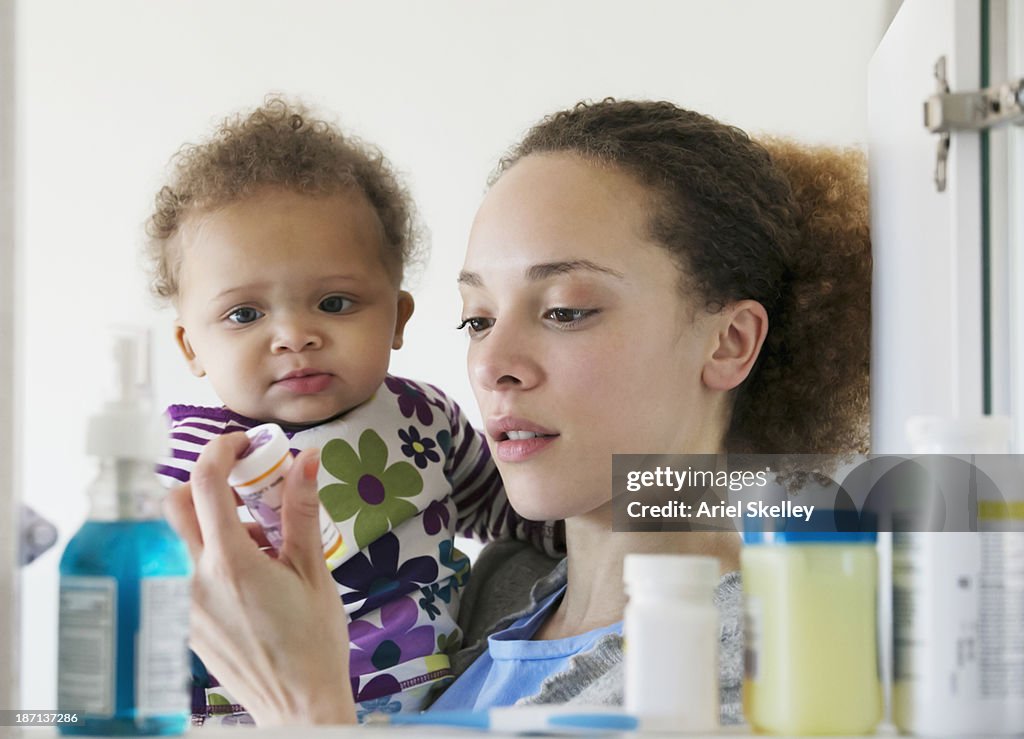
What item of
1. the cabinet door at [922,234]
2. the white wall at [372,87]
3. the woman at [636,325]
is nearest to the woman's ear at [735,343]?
the woman at [636,325]

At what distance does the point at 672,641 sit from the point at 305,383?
22.8 inches

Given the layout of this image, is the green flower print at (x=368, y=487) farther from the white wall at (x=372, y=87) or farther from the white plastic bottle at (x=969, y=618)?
the white plastic bottle at (x=969, y=618)

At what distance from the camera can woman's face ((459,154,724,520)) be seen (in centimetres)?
101

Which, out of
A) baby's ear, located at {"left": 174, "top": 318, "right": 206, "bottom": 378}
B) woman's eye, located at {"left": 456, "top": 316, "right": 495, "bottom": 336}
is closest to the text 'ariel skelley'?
woman's eye, located at {"left": 456, "top": 316, "right": 495, "bottom": 336}

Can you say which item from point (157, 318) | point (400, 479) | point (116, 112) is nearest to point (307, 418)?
point (400, 479)

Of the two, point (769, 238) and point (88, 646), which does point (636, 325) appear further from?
point (88, 646)

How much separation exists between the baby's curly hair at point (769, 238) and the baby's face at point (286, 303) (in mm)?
199

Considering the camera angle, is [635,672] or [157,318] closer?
[635,672]

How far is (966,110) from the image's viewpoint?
0.79 m

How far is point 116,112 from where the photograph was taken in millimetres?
1195

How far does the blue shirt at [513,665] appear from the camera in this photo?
3.44 feet

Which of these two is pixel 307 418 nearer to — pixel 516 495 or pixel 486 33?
pixel 516 495

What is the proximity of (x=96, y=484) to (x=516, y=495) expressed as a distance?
0.45m

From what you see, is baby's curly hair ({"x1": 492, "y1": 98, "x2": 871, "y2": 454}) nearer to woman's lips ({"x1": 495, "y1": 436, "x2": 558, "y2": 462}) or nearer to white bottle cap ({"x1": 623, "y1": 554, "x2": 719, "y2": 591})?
woman's lips ({"x1": 495, "y1": 436, "x2": 558, "y2": 462})
